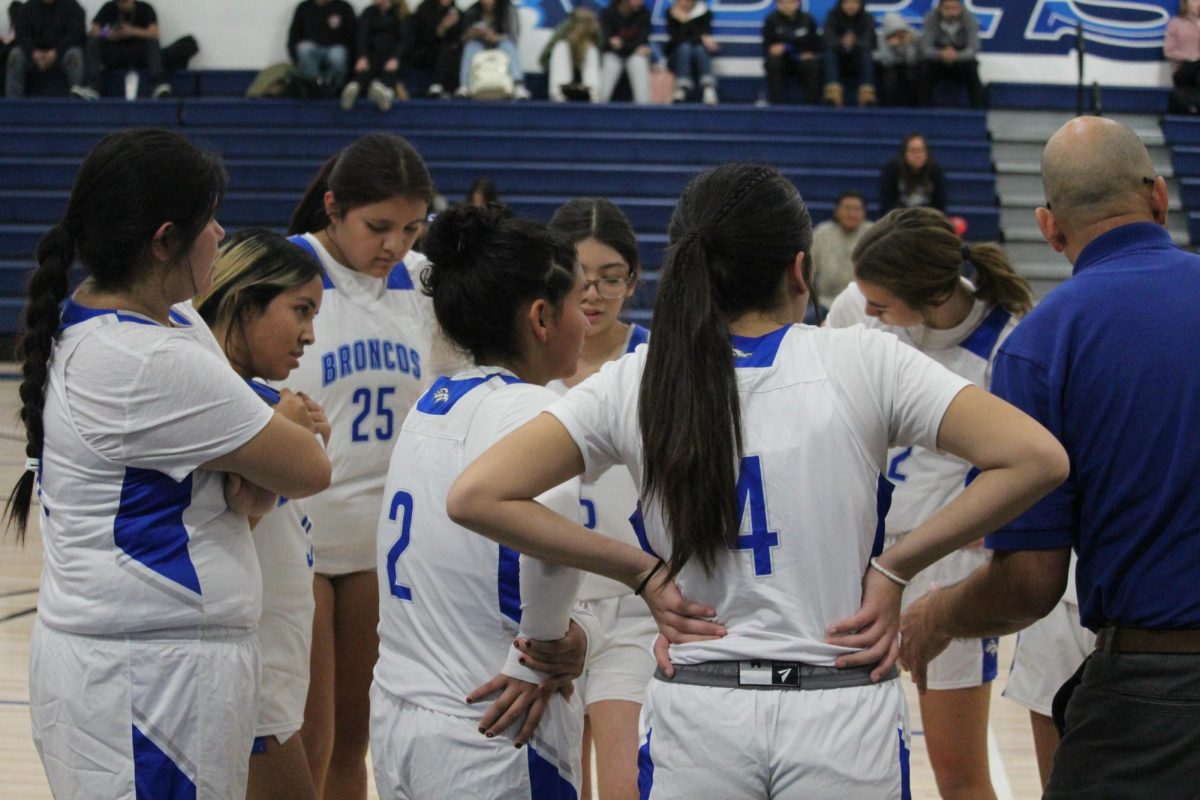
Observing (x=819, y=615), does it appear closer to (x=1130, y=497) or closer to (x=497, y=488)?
(x=497, y=488)

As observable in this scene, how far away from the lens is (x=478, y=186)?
31.7ft

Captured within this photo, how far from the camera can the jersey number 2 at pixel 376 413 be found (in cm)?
324

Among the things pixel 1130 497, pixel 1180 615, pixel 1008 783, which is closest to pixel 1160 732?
pixel 1180 615

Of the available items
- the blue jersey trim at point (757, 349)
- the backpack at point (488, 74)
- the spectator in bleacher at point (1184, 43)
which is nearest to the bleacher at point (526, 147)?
the backpack at point (488, 74)

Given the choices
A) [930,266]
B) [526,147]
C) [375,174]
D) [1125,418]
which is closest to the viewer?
[1125,418]

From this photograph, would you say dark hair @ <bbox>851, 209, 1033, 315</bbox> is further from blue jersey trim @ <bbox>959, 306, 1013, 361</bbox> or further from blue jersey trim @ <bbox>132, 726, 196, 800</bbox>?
blue jersey trim @ <bbox>132, 726, 196, 800</bbox>

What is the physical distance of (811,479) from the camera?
1830mm

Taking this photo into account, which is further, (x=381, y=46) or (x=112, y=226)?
(x=381, y=46)

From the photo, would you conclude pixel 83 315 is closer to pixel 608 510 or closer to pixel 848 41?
pixel 608 510

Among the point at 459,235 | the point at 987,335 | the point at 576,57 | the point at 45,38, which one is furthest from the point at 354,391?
the point at 45,38

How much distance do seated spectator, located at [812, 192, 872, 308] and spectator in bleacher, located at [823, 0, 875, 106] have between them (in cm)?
298

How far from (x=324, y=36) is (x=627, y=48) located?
3.10 meters

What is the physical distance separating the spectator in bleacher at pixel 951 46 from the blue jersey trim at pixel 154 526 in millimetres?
12957

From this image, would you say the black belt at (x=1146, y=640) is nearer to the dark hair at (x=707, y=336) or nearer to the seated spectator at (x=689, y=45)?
the dark hair at (x=707, y=336)
